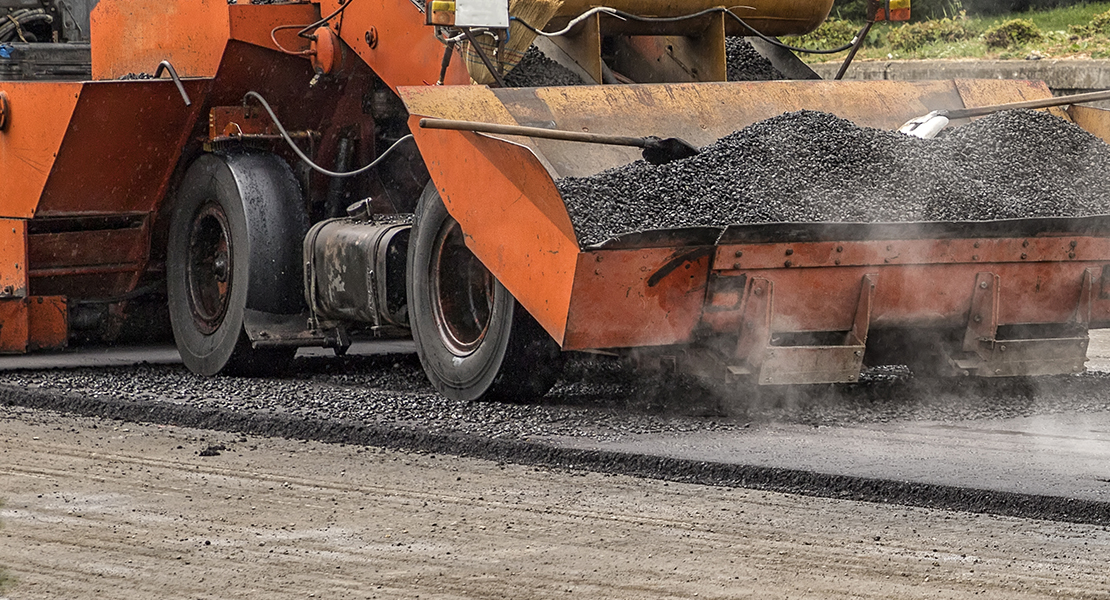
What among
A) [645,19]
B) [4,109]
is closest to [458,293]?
[645,19]

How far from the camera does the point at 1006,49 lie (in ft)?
49.1

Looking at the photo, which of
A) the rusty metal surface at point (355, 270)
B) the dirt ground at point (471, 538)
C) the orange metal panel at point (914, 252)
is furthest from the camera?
the rusty metal surface at point (355, 270)

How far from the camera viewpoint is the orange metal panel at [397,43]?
6.45m

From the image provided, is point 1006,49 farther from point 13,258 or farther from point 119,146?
point 13,258

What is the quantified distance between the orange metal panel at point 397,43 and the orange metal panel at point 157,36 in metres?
0.68

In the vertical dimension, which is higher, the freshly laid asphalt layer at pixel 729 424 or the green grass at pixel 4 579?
the green grass at pixel 4 579

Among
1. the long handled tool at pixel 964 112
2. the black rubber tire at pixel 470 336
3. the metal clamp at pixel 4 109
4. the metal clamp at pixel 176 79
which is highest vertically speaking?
the long handled tool at pixel 964 112

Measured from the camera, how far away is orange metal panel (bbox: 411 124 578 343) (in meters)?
5.35

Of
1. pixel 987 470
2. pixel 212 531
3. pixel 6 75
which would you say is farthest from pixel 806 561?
pixel 6 75

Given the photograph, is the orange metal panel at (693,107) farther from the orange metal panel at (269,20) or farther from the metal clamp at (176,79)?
the metal clamp at (176,79)

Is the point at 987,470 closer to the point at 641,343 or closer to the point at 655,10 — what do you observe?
the point at 641,343

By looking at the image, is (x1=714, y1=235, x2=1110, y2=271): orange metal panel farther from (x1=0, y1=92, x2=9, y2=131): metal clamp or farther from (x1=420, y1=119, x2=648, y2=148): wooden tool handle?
A: (x1=0, y1=92, x2=9, y2=131): metal clamp

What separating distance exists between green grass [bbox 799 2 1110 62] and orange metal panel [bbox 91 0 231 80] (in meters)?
6.33

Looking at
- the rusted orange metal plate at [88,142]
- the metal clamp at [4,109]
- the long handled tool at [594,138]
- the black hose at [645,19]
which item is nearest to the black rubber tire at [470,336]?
the long handled tool at [594,138]
